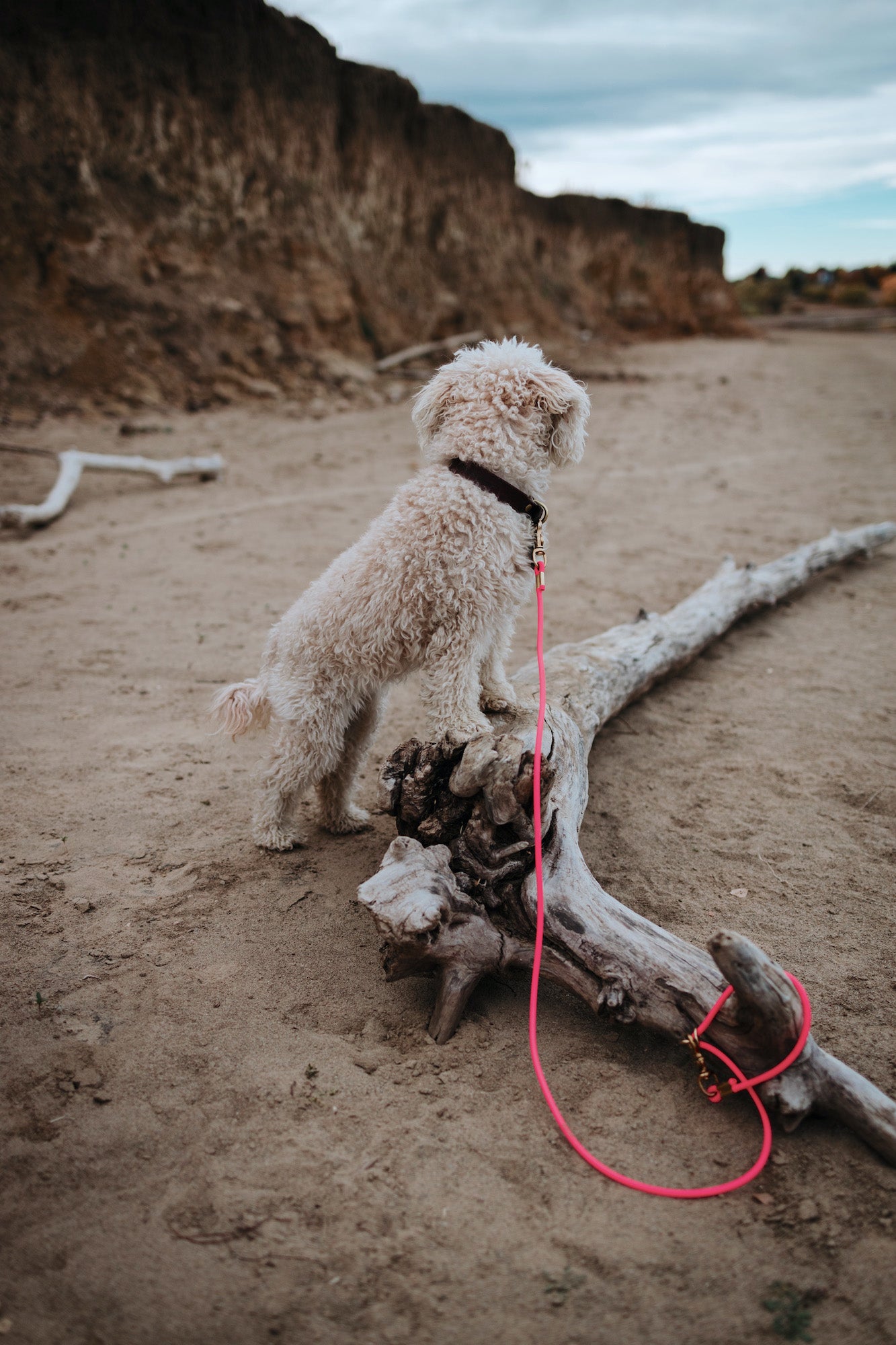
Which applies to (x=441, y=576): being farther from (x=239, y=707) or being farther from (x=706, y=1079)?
(x=706, y=1079)

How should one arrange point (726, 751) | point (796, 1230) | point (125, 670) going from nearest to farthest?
point (796, 1230), point (726, 751), point (125, 670)

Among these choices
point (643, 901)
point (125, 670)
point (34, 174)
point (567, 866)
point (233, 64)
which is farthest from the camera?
point (233, 64)

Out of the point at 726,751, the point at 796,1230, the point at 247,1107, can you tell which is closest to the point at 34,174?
the point at 726,751

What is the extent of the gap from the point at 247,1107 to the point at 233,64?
13.7 metres

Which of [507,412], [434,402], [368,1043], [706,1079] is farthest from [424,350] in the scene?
[706,1079]

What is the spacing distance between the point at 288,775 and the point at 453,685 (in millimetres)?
746

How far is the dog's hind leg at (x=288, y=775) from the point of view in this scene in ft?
9.90

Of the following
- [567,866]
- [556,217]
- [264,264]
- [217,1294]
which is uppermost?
[556,217]

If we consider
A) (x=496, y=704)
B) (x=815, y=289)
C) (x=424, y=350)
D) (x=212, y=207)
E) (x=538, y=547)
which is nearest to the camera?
(x=538, y=547)

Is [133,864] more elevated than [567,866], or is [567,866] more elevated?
[567,866]

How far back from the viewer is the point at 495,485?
288 centimetres

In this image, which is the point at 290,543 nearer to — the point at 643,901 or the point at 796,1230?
the point at 643,901

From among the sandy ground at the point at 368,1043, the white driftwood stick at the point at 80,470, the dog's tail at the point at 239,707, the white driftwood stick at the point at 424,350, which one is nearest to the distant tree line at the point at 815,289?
the white driftwood stick at the point at 424,350

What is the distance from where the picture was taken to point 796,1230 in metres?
1.84
